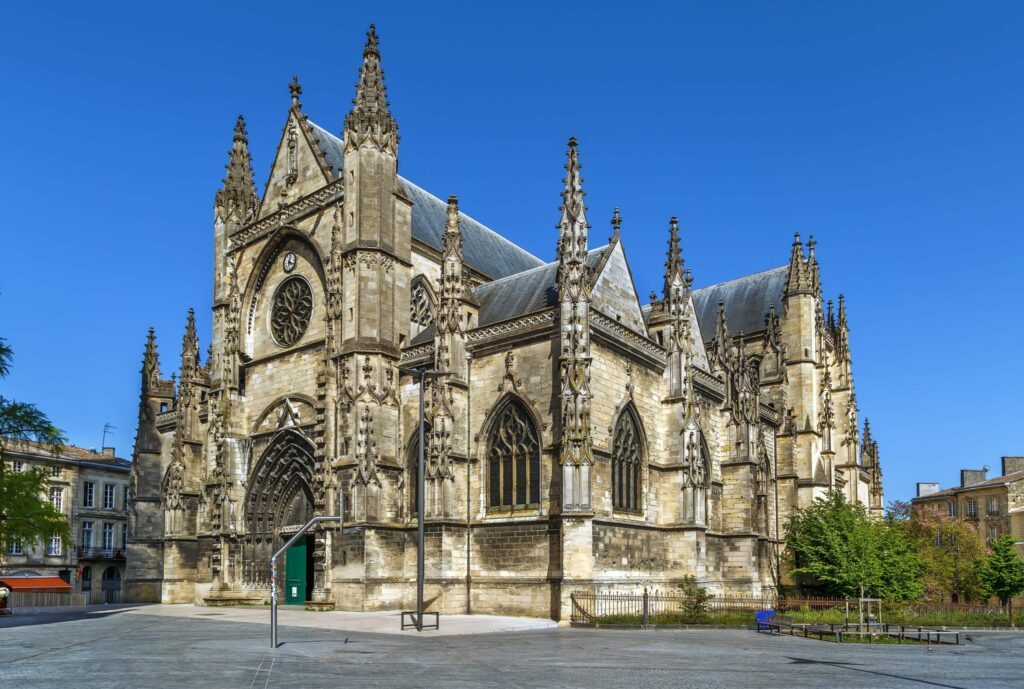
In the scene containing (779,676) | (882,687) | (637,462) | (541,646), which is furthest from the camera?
(637,462)

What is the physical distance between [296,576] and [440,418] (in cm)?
891

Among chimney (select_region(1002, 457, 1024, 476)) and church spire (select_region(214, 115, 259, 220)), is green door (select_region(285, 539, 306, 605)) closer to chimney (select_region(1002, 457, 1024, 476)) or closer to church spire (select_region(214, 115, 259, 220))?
church spire (select_region(214, 115, 259, 220))

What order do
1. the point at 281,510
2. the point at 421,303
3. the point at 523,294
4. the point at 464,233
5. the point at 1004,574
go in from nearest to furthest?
1. the point at 523,294
2. the point at 281,510
3. the point at 421,303
4. the point at 1004,574
5. the point at 464,233

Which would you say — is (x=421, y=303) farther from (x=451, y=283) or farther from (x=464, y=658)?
(x=464, y=658)

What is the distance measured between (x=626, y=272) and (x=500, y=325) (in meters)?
5.53

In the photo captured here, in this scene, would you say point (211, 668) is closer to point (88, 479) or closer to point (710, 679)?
point (710, 679)

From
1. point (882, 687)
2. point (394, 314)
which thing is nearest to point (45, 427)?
point (394, 314)

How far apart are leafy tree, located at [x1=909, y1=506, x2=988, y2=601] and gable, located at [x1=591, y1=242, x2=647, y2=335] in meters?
19.1

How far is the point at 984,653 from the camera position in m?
18.8

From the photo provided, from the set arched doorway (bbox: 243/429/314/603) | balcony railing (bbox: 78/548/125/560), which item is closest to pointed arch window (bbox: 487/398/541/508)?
arched doorway (bbox: 243/429/314/603)

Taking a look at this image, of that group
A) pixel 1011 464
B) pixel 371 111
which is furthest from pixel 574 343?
pixel 1011 464

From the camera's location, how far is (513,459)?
27.6 meters

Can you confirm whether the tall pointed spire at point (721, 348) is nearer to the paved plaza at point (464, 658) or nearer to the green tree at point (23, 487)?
the paved plaza at point (464, 658)

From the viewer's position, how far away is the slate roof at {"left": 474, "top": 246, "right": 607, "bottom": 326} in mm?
29644
